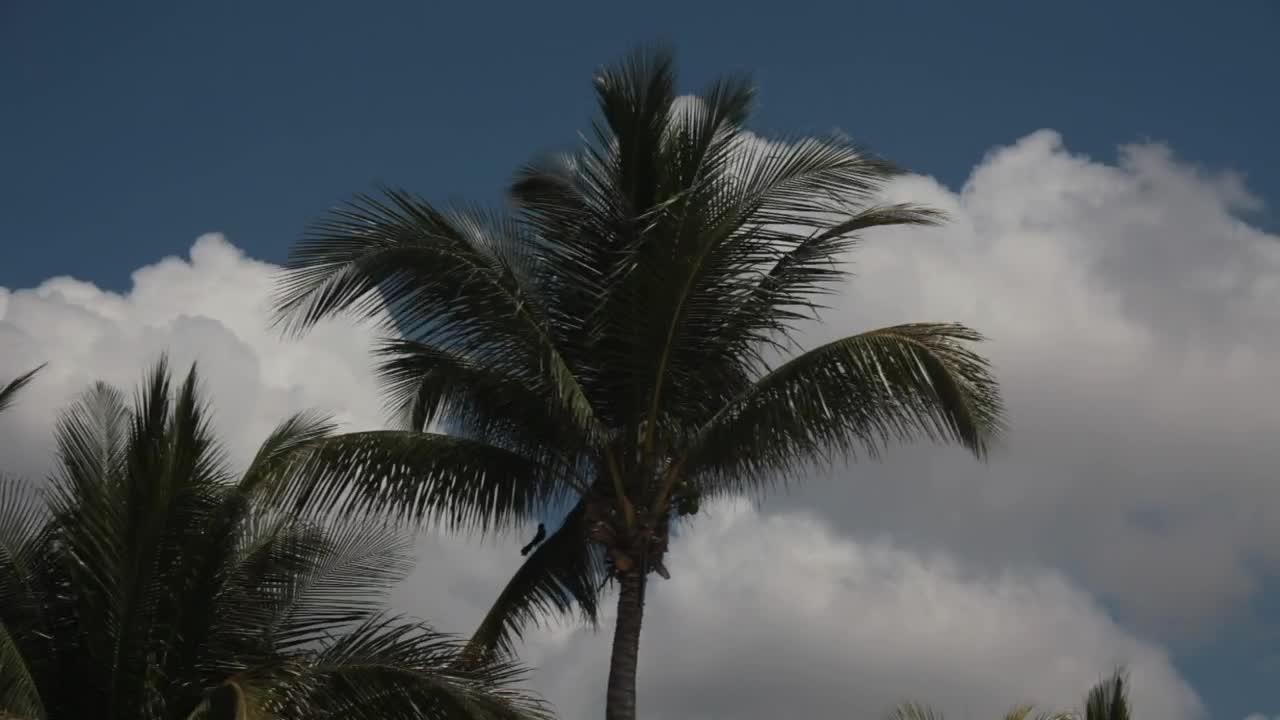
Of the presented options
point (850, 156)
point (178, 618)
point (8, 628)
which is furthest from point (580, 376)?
point (8, 628)

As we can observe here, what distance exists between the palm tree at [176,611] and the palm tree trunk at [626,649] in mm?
2098

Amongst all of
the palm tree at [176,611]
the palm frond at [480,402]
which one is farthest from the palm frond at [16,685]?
the palm frond at [480,402]

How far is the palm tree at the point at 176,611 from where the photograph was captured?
1170 centimetres

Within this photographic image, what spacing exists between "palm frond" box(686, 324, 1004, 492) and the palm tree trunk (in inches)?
45.0

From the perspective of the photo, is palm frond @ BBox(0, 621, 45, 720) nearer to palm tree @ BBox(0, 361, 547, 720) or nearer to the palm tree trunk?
palm tree @ BBox(0, 361, 547, 720)

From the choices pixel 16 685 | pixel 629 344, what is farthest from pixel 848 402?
pixel 16 685

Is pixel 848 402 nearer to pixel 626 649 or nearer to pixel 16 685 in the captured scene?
pixel 626 649

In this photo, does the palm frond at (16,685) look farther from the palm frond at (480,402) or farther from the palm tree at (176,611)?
the palm frond at (480,402)

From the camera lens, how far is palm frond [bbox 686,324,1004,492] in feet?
42.8

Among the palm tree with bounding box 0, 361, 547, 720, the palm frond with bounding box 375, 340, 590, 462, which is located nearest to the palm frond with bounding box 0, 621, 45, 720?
→ the palm tree with bounding box 0, 361, 547, 720

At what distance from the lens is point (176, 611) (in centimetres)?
1239

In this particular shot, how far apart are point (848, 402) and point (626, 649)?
2925 mm

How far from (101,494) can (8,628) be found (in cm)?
144

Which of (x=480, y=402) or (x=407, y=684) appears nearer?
(x=407, y=684)
